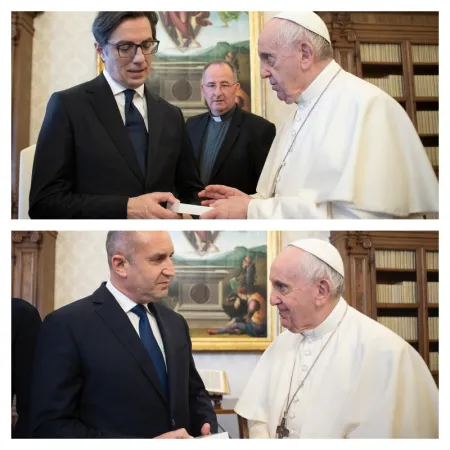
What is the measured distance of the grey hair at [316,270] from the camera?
277 centimetres

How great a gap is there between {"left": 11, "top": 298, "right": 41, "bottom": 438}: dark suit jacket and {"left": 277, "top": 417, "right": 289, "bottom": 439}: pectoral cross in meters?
0.84

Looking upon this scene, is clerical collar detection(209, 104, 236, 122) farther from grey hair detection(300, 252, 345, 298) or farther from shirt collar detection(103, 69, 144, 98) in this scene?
grey hair detection(300, 252, 345, 298)

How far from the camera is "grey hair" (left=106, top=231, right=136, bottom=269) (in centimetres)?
274

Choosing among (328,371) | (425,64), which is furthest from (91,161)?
(425,64)

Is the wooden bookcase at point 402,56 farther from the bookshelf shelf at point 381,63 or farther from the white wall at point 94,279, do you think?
the white wall at point 94,279

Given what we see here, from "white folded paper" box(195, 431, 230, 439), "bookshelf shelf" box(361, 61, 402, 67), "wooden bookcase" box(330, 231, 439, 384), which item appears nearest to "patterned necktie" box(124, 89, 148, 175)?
"wooden bookcase" box(330, 231, 439, 384)

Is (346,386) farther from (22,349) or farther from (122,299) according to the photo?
(22,349)

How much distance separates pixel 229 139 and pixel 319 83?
368mm

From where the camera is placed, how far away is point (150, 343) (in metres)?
2.74

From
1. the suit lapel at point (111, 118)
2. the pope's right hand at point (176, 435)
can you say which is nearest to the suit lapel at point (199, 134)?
the suit lapel at point (111, 118)

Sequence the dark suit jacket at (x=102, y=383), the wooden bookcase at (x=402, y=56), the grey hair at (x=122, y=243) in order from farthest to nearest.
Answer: the wooden bookcase at (x=402, y=56) → the grey hair at (x=122, y=243) → the dark suit jacket at (x=102, y=383)

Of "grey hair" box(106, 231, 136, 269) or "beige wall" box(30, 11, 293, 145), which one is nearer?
"grey hair" box(106, 231, 136, 269)

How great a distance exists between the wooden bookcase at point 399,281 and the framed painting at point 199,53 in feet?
2.01
